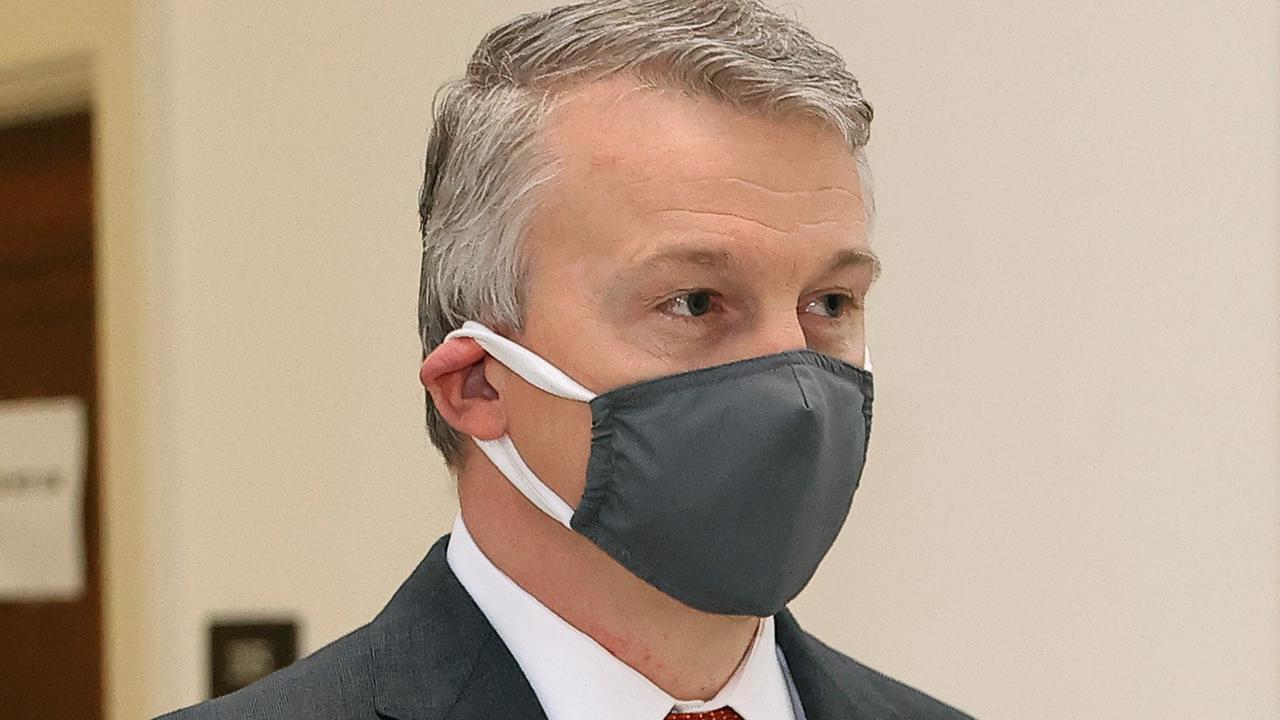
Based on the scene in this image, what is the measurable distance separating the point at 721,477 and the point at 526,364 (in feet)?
0.61

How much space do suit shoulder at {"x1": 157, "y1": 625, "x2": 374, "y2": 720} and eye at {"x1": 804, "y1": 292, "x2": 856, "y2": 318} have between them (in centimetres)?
45

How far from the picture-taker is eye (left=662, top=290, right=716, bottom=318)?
1.37 m

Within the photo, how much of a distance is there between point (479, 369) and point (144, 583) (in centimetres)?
153

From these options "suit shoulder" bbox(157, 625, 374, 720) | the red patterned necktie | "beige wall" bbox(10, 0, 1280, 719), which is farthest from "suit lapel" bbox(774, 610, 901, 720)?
"beige wall" bbox(10, 0, 1280, 719)

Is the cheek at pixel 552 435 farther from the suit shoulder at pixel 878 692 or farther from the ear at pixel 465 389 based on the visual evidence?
the suit shoulder at pixel 878 692

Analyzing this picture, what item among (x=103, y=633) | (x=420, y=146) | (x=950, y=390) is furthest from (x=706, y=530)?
(x=103, y=633)

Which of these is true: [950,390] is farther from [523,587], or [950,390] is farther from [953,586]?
[523,587]

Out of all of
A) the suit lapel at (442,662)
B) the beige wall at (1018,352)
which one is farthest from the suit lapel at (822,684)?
the beige wall at (1018,352)

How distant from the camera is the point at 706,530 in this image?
4.45 feet

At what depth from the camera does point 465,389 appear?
148cm

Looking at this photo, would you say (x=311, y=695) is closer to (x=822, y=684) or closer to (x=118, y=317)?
(x=822, y=684)

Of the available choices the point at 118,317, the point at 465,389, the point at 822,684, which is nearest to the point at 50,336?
the point at 118,317

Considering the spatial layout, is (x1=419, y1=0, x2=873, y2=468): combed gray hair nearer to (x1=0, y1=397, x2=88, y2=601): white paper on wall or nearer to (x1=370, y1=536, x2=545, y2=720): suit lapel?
(x1=370, y1=536, x2=545, y2=720): suit lapel

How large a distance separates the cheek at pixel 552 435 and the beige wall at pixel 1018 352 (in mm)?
838
